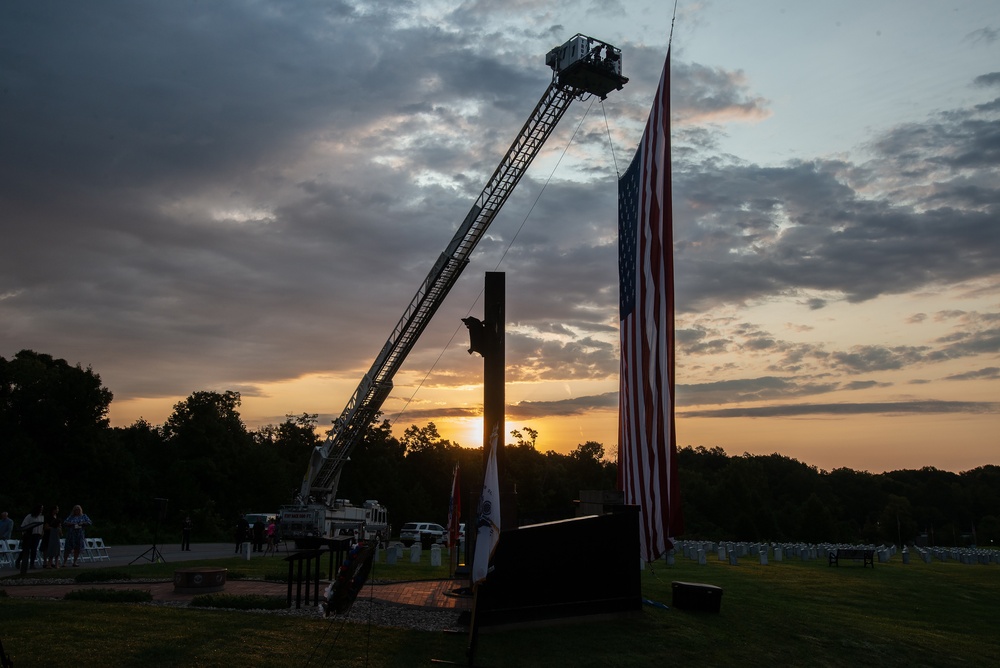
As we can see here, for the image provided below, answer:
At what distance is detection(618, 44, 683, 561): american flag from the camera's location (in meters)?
10.5

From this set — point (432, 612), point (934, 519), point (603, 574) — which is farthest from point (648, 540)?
point (934, 519)

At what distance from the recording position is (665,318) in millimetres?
10641

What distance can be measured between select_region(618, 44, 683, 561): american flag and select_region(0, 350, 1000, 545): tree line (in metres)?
7.56

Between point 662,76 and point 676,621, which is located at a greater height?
point 662,76

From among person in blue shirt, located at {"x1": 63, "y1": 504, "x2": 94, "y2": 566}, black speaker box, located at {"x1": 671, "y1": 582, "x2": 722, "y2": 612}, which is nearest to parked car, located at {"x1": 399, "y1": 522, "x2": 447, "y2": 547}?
person in blue shirt, located at {"x1": 63, "y1": 504, "x2": 94, "y2": 566}

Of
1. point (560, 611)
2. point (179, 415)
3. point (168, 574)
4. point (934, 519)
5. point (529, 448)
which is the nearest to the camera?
point (560, 611)

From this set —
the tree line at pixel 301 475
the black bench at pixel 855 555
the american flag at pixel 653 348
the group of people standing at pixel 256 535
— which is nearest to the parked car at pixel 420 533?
the tree line at pixel 301 475

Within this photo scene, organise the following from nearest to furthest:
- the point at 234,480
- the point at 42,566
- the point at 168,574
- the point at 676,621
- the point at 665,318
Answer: the point at 665,318 → the point at 676,621 → the point at 168,574 → the point at 42,566 → the point at 234,480

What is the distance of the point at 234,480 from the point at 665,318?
2619 inches

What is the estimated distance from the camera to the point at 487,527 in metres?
9.12

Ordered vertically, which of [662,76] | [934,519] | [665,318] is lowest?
[934,519]

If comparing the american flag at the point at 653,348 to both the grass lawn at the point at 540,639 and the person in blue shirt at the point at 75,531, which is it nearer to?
the grass lawn at the point at 540,639

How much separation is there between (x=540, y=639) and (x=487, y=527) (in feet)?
10.7

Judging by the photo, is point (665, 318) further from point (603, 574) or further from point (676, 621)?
point (676, 621)
